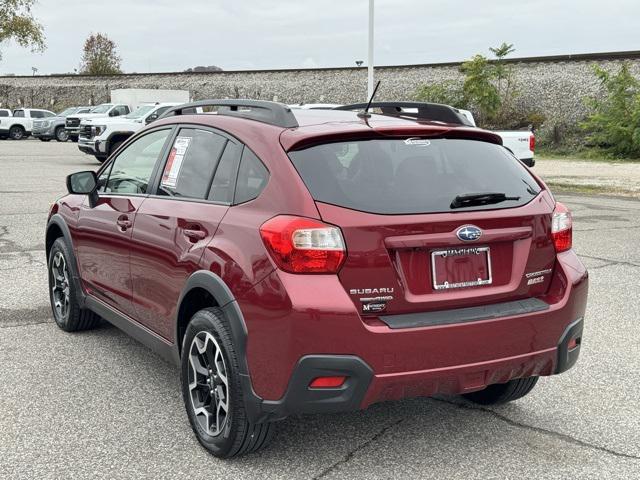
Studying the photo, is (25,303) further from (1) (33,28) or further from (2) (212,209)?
(1) (33,28)

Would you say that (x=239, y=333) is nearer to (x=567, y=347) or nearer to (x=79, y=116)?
(x=567, y=347)

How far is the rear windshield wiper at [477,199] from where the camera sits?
11.8 ft

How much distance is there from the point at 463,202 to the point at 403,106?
1247 mm

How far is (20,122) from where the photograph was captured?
4578cm

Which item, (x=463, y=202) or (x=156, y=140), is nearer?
(x=463, y=202)

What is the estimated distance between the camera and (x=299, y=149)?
3613 mm

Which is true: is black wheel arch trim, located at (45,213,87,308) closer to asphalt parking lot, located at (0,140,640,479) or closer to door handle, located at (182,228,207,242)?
asphalt parking lot, located at (0,140,640,479)

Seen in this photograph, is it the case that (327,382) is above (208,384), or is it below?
above

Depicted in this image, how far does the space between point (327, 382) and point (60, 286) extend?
134 inches

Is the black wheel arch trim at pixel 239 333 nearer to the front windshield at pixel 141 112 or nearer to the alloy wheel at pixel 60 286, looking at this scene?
the alloy wheel at pixel 60 286

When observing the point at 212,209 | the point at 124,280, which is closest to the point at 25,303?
the point at 124,280

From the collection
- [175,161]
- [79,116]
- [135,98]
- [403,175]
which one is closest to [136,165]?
[175,161]

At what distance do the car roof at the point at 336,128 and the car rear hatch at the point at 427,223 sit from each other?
4 cm

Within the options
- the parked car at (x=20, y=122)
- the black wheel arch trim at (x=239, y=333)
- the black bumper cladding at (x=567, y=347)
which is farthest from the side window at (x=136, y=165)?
the parked car at (x=20, y=122)
